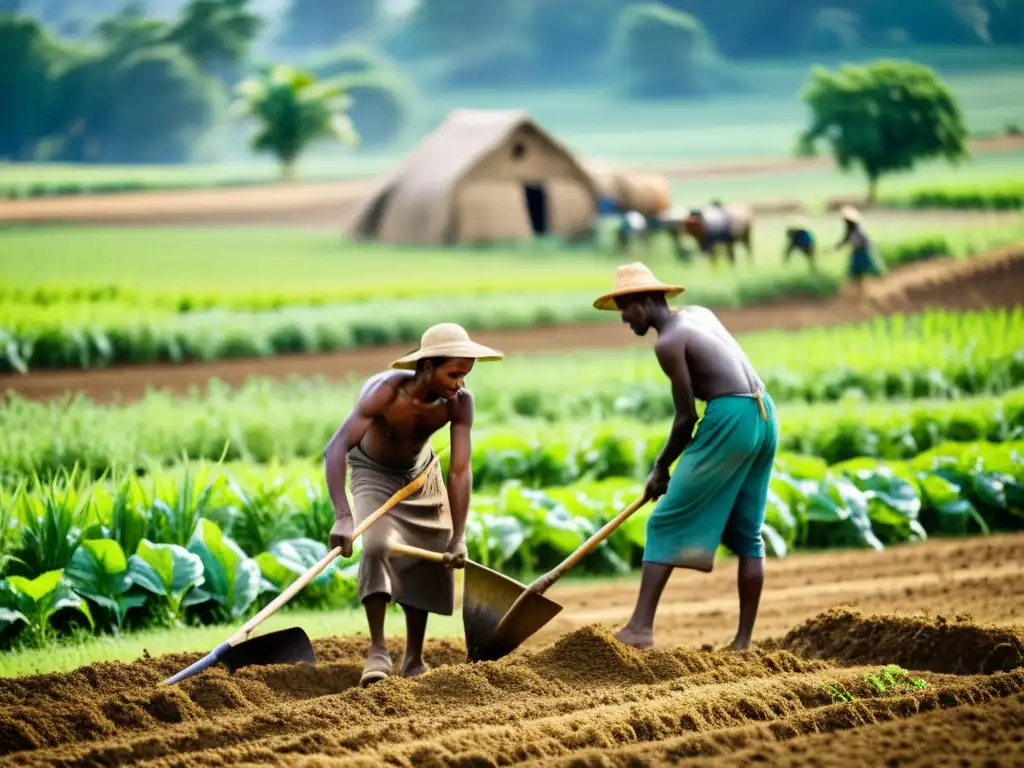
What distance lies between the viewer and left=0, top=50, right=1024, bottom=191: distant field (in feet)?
55.9

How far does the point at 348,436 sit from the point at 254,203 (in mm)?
14868

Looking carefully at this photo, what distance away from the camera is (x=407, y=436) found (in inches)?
225

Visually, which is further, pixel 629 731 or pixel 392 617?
pixel 392 617

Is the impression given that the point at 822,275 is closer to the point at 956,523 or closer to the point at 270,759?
the point at 956,523

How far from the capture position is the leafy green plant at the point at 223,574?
21.6ft

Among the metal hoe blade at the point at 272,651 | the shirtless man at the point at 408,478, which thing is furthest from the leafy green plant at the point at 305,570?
the shirtless man at the point at 408,478

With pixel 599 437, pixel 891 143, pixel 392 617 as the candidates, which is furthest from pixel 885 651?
pixel 891 143

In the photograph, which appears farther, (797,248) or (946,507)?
(797,248)

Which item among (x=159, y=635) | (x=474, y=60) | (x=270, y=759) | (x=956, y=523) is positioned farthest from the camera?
(x=474, y=60)

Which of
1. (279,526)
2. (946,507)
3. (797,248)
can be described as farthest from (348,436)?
(797,248)

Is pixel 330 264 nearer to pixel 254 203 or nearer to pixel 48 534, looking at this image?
pixel 254 203

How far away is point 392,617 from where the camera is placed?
706cm

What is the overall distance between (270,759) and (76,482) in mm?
4776

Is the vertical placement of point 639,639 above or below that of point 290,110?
below
